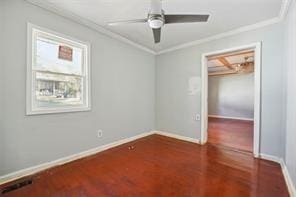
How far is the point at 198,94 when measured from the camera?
3.47 meters

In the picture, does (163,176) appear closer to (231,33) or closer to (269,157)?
(269,157)

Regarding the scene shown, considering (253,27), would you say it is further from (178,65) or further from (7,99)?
(7,99)

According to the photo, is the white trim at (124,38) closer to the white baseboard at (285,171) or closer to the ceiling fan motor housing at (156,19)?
the ceiling fan motor housing at (156,19)

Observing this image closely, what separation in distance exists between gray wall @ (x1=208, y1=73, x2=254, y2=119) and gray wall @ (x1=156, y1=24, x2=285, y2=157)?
449cm

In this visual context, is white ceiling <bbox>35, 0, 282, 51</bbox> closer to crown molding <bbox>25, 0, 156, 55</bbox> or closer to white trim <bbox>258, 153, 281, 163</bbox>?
crown molding <bbox>25, 0, 156, 55</bbox>

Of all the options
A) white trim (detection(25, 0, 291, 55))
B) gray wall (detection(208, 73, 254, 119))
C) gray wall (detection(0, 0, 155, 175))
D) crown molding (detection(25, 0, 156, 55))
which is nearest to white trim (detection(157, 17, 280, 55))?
white trim (detection(25, 0, 291, 55))

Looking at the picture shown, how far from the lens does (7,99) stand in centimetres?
188

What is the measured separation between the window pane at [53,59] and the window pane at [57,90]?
0.10 metres

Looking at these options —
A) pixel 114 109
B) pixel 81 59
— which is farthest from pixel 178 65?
pixel 81 59

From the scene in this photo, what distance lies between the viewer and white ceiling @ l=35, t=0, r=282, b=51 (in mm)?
2084

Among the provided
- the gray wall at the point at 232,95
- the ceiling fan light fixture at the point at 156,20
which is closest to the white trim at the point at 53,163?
the ceiling fan light fixture at the point at 156,20

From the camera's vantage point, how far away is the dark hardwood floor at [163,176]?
1.75 meters

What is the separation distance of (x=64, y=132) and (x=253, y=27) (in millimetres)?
3672

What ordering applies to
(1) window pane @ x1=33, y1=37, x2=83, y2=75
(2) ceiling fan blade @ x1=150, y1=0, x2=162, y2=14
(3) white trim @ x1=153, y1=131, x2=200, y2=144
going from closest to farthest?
(2) ceiling fan blade @ x1=150, y1=0, x2=162, y2=14, (1) window pane @ x1=33, y1=37, x2=83, y2=75, (3) white trim @ x1=153, y1=131, x2=200, y2=144
